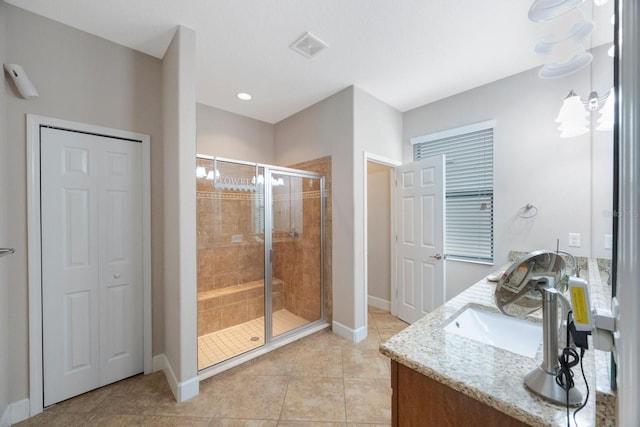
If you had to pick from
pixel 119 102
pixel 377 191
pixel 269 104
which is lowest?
pixel 377 191

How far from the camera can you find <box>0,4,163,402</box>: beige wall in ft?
5.32

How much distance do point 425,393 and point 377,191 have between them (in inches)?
118

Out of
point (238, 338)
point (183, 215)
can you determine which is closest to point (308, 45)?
point (183, 215)

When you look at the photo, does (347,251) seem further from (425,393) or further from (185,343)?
(425,393)

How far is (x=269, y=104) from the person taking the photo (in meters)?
3.12

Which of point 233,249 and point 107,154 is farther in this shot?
point 233,249

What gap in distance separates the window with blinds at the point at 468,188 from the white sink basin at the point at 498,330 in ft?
5.44

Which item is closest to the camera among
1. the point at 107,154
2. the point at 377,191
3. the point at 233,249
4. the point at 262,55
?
the point at 107,154

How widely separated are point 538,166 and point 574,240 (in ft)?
2.36

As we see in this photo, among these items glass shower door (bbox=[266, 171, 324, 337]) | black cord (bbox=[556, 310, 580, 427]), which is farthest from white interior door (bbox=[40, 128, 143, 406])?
black cord (bbox=[556, 310, 580, 427])

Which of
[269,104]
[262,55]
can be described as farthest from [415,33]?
[269,104]

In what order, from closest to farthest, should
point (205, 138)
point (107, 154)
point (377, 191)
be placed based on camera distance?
point (107, 154)
point (205, 138)
point (377, 191)

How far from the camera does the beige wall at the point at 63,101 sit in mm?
1622

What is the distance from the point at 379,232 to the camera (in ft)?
11.9
